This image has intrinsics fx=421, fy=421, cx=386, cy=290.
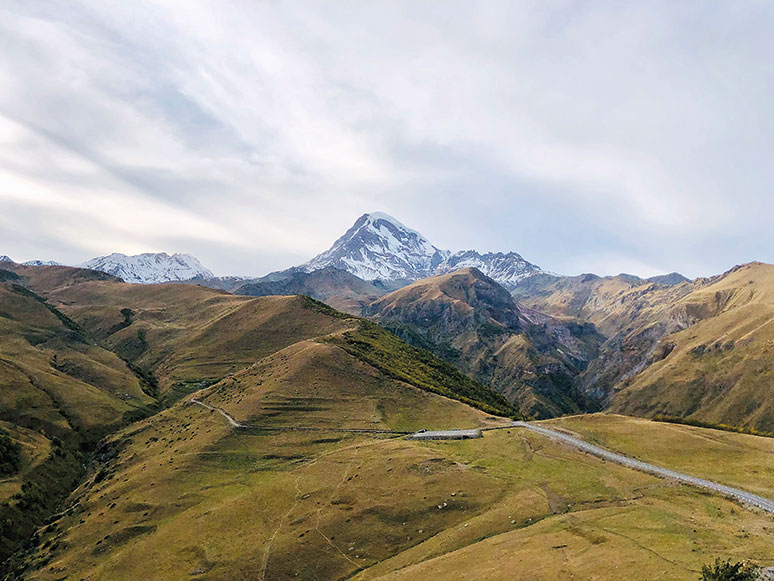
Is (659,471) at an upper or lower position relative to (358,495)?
upper

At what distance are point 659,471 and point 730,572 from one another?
37169mm

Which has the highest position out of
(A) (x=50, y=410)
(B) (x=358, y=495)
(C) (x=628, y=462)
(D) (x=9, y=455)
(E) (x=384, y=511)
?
(C) (x=628, y=462)

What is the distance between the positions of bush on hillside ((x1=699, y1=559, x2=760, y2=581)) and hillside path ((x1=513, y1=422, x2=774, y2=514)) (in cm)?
2412

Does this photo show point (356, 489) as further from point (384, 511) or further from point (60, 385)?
point (60, 385)

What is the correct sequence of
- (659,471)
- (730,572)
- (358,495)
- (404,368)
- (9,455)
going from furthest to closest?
1. (404,368)
2. (9,455)
3. (358,495)
4. (659,471)
5. (730,572)

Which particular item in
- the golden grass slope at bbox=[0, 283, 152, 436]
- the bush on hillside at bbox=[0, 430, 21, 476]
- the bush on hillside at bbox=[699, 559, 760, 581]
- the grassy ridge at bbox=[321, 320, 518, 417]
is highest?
the grassy ridge at bbox=[321, 320, 518, 417]

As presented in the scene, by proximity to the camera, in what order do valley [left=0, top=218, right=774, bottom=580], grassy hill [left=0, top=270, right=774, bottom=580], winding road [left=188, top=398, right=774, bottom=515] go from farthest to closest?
winding road [left=188, top=398, right=774, bottom=515] → valley [left=0, top=218, right=774, bottom=580] → grassy hill [left=0, top=270, right=774, bottom=580]

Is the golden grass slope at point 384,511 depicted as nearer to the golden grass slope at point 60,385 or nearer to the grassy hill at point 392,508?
the grassy hill at point 392,508

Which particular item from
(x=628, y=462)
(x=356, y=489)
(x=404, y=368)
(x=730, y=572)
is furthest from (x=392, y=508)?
(x=404, y=368)

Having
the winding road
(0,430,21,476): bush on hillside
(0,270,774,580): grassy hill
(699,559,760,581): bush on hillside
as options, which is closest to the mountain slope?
(0,270,774,580): grassy hill

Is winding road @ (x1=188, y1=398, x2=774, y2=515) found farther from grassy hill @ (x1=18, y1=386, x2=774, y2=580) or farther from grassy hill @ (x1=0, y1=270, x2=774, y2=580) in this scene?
grassy hill @ (x1=18, y1=386, x2=774, y2=580)

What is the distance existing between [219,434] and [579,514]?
85.0m

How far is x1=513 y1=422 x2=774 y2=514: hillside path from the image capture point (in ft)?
189

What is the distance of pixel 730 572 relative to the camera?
3578 centimetres
